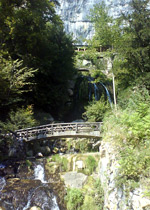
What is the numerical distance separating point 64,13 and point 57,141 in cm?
4580

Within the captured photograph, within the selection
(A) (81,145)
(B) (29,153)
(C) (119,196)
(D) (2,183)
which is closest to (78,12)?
(A) (81,145)

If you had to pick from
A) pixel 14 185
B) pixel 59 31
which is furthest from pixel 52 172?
pixel 59 31

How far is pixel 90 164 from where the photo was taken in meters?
9.12

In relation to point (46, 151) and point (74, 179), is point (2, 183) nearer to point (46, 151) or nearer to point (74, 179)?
point (74, 179)

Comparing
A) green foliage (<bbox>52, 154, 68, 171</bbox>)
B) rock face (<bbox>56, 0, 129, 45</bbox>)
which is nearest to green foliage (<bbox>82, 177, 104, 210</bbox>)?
green foliage (<bbox>52, 154, 68, 171</bbox>)

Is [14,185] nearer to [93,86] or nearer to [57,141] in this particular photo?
[57,141]

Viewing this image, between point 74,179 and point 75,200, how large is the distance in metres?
1.25

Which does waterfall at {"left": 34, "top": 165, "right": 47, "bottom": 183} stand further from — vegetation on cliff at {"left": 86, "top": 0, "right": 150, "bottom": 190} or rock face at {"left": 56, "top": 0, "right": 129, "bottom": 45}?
rock face at {"left": 56, "top": 0, "right": 129, "bottom": 45}

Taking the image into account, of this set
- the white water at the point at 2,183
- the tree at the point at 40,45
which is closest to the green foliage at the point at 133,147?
the white water at the point at 2,183

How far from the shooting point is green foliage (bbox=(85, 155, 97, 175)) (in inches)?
354

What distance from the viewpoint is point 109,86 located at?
67.9 feet

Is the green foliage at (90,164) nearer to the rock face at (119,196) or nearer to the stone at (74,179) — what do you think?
the stone at (74,179)

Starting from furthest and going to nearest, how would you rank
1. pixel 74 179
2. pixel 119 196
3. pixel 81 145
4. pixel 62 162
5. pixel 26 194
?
1. pixel 81 145
2. pixel 62 162
3. pixel 74 179
4. pixel 26 194
5. pixel 119 196

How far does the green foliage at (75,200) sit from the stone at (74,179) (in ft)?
2.05
